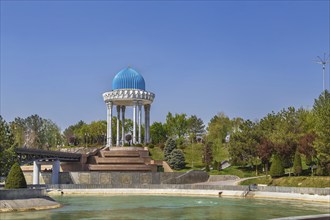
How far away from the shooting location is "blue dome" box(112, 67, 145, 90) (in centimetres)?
9506

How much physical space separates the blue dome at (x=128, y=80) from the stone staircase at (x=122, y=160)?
13.1 meters

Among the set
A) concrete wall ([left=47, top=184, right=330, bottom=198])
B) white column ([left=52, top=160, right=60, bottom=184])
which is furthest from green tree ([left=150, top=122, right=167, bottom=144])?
concrete wall ([left=47, top=184, right=330, bottom=198])

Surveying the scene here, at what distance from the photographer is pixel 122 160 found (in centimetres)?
8494

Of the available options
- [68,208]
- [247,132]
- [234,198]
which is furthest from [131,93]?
[68,208]

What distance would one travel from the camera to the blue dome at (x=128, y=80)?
95.1 m

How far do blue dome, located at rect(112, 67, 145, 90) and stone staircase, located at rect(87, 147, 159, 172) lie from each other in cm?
1311

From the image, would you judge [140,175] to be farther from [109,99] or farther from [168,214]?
[168,214]

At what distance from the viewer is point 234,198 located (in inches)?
2317

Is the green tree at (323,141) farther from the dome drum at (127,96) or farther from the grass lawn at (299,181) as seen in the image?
the dome drum at (127,96)

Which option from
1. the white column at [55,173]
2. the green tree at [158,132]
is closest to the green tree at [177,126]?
the green tree at [158,132]

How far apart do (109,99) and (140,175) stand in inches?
881

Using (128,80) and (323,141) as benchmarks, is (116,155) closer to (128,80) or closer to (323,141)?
(128,80)

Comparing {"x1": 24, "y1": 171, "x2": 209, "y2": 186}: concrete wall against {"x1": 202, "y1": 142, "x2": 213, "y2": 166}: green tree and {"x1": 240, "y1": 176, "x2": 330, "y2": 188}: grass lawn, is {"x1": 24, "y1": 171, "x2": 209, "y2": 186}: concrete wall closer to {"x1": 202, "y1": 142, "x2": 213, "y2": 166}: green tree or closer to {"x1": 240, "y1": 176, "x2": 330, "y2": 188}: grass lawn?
{"x1": 202, "y1": 142, "x2": 213, "y2": 166}: green tree

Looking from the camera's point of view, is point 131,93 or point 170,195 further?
point 131,93
